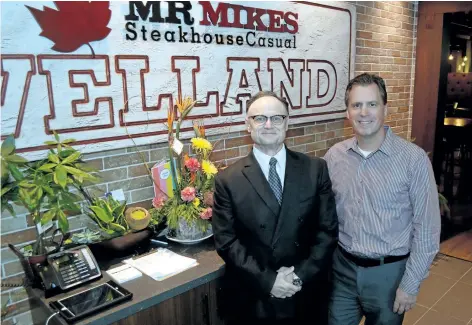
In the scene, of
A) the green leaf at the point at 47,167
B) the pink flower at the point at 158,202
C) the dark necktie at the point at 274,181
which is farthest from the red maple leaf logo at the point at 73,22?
the dark necktie at the point at 274,181

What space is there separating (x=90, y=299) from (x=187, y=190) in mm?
709

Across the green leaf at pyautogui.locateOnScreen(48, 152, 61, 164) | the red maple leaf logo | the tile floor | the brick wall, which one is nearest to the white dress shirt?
the brick wall

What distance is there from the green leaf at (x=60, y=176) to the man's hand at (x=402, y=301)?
5.22 feet

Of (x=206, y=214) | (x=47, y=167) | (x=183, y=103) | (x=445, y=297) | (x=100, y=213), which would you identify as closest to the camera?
(x=47, y=167)

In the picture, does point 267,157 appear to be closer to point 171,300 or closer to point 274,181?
point 274,181

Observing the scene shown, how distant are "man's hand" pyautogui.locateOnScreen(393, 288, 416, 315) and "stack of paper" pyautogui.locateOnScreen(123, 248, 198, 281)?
98cm

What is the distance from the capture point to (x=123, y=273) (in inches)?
73.4

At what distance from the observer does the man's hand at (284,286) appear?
5.69 feet

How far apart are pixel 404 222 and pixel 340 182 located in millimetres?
363

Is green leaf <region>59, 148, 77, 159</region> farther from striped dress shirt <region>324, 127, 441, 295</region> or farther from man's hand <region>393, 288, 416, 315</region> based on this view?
man's hand <region>393, 288, 416, 315</region>

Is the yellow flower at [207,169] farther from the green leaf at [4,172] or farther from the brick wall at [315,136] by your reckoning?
the green leaf at [4,172]

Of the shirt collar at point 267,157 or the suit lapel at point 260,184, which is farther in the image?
the shirt collar at point 267,157

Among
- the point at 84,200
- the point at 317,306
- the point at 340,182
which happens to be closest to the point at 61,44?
the point at 84,200

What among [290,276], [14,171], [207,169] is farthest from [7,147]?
[290,276]
